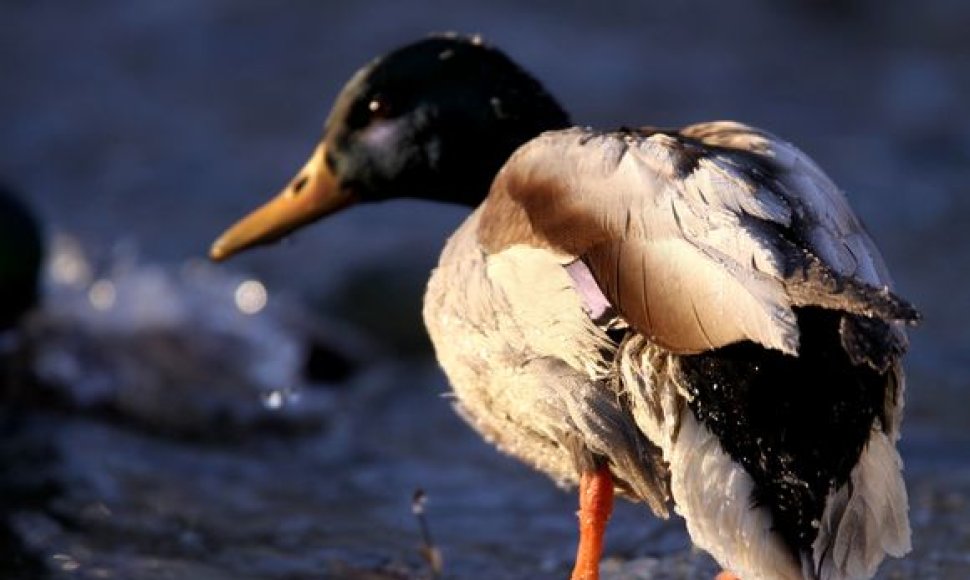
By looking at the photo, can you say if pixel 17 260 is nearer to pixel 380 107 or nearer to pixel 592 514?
pixel 380 107

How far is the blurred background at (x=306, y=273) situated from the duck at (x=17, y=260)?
0.02 meters

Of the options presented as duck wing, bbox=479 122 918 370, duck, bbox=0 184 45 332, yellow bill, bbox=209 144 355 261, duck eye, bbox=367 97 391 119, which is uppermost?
duck, bbox=0 184 45 332

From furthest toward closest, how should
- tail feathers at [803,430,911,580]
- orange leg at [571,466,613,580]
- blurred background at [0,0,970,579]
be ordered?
blurred background at [0,0,970,579]
orange leg at [571,466,613,580]
tail feathers at [803,430,911,580]

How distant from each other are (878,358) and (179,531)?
115 inches

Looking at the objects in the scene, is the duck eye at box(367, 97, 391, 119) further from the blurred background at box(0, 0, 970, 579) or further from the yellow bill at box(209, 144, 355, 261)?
the blurred background at box(0, 0, 970, 579)

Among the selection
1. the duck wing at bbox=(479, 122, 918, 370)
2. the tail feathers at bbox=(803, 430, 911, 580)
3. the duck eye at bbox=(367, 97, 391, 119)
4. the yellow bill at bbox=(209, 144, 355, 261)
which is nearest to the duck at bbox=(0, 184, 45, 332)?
the yellow bill at bbox=(209, 144, 355, 261)

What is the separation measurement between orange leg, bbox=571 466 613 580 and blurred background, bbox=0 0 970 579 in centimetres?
90

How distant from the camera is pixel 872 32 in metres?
12.3

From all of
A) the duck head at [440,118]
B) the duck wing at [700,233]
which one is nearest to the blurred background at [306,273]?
the duck head at [440,118]

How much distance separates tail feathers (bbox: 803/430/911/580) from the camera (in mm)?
3725

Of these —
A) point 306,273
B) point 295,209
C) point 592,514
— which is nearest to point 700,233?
point 592,514

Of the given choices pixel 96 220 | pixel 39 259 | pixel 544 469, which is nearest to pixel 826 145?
pixel 96 220

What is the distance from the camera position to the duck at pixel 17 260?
7.70 m

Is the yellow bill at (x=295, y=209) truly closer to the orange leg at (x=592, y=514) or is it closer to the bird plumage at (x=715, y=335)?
the bird plumage at (x=715, y=335)
